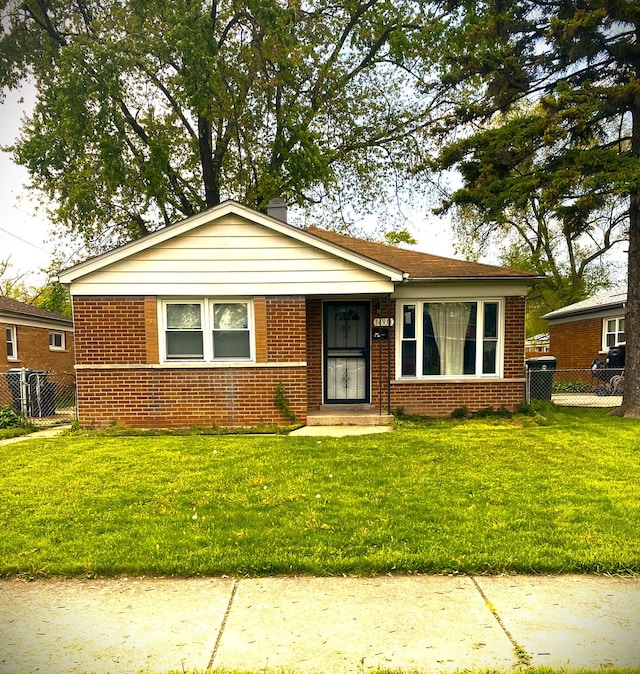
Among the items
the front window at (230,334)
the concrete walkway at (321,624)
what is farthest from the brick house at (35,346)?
the concrete walkway at (321,624)

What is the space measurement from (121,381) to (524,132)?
367 inches

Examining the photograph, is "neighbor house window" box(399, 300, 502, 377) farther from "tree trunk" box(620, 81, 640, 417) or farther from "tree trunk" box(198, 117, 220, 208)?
"tree trunk" box(198, 117, 220, 208)

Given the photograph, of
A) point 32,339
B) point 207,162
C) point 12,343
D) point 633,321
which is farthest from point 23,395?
point 633,321

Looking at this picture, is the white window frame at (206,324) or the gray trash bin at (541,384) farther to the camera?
the gray trash bin at (541,384)

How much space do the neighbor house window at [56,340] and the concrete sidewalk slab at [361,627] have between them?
18.4 meters

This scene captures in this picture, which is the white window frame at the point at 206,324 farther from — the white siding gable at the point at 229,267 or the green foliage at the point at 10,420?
the green foliage at the point at 10,420

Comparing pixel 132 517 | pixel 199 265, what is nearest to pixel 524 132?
pixel 199 265

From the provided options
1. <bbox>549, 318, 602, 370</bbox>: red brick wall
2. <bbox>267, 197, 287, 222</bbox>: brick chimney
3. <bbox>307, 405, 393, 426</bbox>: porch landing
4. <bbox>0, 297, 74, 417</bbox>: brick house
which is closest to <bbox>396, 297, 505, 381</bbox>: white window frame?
<bbox>307, 405, 393, 426</bbox>: porch landing

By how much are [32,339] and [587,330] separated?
22074mm

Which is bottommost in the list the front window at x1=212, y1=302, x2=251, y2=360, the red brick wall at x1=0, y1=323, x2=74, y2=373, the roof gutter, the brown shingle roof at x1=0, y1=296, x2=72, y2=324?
the red brick wall at x1=0, y1=323, x2=74, y2=373

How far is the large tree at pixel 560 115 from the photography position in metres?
8.08

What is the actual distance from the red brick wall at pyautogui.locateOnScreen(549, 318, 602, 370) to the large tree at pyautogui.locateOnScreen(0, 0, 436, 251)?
33.0ft

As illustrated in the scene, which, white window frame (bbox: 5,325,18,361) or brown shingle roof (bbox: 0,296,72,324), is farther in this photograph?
white window frame (bbox: 5,325,18,361)

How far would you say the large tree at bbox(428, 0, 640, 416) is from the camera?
8.08m
